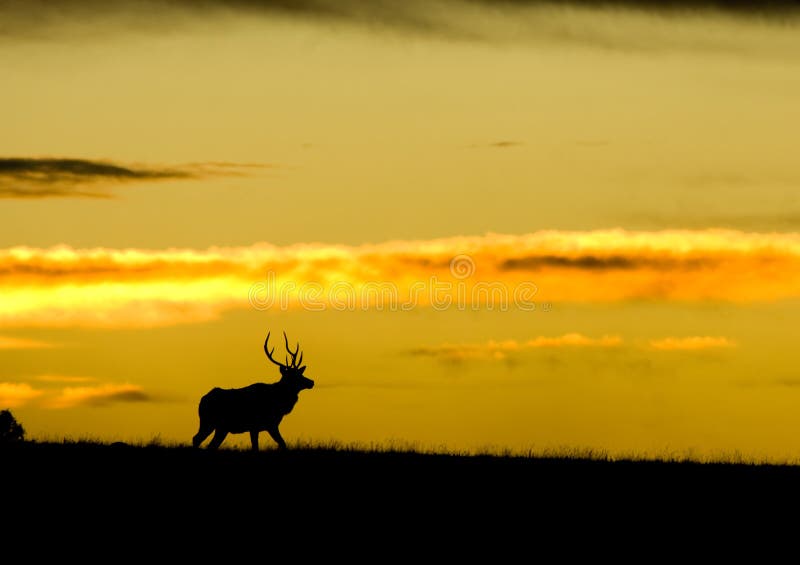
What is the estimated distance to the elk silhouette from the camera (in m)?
33.2

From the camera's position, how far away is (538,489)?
26000 millimetres

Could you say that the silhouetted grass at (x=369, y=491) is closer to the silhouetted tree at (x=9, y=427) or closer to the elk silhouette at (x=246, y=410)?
Answer: the elk silhouette at (x=246, y=410)

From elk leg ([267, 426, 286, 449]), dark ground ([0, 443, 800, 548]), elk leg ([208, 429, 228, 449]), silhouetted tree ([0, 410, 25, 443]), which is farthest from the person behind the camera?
silhouetted tree ([0, 410, 25, 443])

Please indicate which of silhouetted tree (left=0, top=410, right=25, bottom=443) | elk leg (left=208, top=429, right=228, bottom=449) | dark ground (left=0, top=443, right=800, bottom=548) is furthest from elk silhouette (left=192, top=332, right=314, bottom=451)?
silhouetted tree (left=0, top=410, right=25, bottom=443)

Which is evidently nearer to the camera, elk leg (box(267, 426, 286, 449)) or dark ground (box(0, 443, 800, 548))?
dark ground (box(0, 443, 800, 548))

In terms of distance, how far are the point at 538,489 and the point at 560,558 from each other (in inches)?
208

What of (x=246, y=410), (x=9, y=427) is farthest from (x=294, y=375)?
(x=9, y=427)

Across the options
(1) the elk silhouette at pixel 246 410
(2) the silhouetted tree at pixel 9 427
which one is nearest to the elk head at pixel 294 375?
(1) the elk silhouette at pixel 246 410

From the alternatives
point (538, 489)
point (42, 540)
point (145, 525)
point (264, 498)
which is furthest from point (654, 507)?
point (42, 540)

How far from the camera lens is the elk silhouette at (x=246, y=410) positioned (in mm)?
33156

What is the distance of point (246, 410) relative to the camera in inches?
1314

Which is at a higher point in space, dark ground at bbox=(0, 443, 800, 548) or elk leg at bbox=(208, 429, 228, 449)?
elk leg at bbox=(208, 429, 228, 449)

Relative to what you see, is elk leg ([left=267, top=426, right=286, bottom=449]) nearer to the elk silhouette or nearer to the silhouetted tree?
the elk silhouette

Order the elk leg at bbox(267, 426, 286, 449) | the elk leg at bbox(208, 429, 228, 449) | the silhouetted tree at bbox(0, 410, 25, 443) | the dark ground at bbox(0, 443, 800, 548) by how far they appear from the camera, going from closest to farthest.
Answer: the dark ground at bbox(0, 443, 800, 548)
the elk leg at bbox(267, 426, 286, 449)
the elk leg at bbox(208, 429, 228, 449)
the silhouetted tree at bbox(0, 410, 25, 443)
